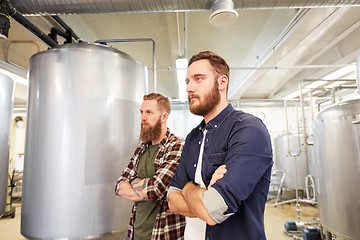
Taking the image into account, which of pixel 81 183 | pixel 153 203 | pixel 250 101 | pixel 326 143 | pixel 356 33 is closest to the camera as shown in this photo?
pixel 153 203

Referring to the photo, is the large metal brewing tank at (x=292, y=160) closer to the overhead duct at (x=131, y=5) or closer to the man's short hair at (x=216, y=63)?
the overhead duct at (x=131, y=5)

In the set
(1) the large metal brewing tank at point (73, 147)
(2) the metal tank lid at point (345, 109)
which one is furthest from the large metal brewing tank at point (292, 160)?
(1) the large metal brewing tank at point (73, 147)

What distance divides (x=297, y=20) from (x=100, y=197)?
2.88 meters

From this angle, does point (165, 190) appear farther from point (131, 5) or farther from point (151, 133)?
point (131, 5)

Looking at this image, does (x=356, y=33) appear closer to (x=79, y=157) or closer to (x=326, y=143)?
(x=326, y=143)

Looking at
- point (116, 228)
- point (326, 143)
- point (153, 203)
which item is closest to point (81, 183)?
point (116, 228)

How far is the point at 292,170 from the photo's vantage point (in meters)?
6.32

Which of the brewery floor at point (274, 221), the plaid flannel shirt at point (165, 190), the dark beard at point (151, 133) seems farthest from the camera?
the brewery floor at point (274, 221)

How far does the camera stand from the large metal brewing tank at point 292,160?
6168mm

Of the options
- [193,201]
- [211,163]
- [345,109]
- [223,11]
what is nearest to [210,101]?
[211,163]

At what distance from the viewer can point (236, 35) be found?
154 inches

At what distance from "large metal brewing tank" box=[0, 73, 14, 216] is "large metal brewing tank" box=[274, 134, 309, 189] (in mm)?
5665

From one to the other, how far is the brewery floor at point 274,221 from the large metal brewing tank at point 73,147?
9.42ft

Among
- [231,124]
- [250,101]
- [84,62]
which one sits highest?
[250,101]
